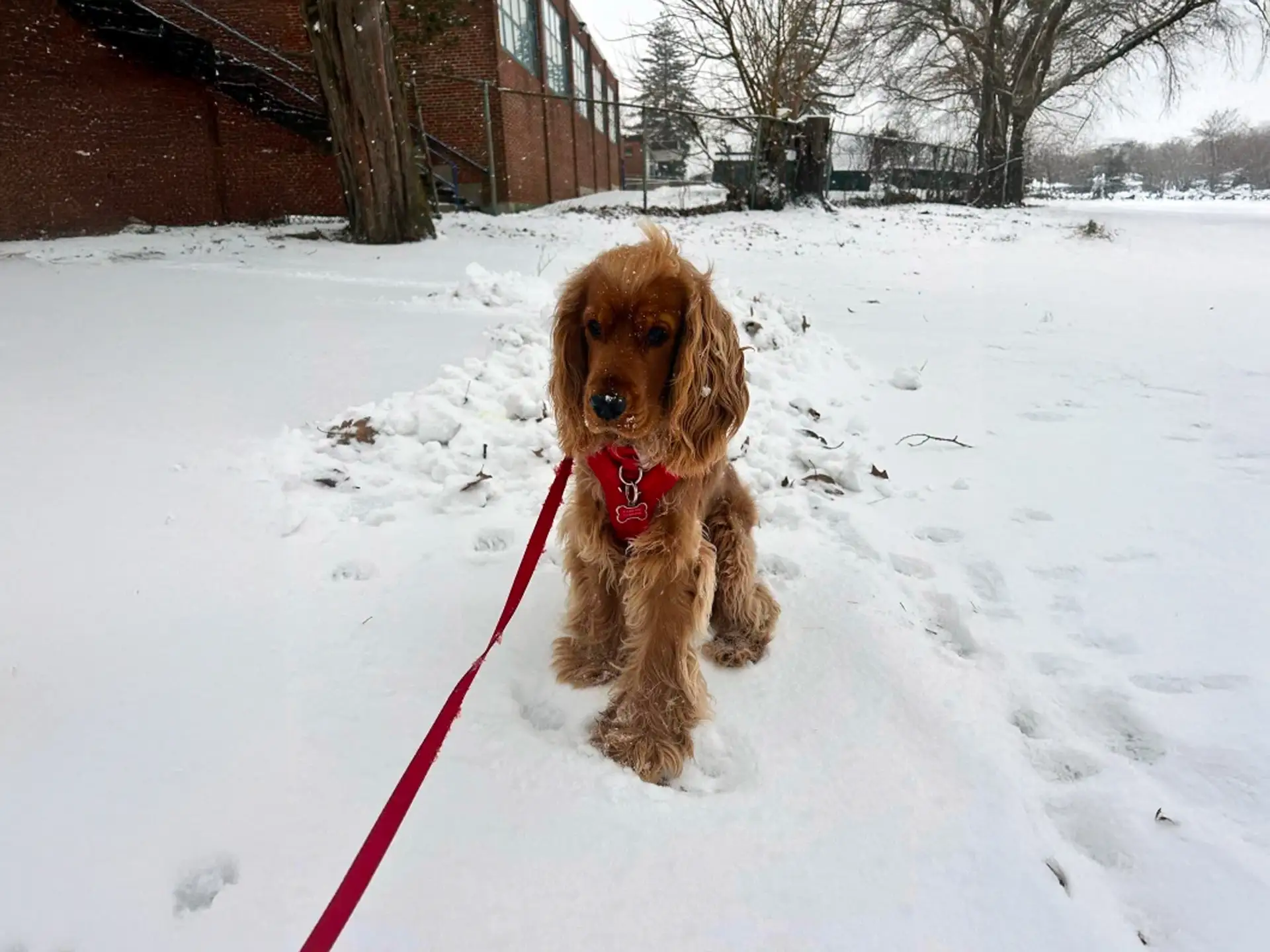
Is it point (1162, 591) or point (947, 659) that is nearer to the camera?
point (947, 659)

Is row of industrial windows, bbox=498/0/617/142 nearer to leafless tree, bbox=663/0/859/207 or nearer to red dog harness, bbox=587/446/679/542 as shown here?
leafless tree, bbox=663/0/859/207

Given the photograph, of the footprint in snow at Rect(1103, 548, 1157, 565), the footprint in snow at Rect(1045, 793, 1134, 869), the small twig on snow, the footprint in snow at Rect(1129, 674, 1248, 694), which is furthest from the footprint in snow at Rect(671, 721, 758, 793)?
the small twig on snow

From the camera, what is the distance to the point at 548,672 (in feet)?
7.95

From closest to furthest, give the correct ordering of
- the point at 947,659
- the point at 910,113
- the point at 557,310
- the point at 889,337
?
the point at 557,310
the point at 947,659
the point at 889,337
the point at 910,113

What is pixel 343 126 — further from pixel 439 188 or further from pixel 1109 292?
pixel 1109 292

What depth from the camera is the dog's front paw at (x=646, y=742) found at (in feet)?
6.57

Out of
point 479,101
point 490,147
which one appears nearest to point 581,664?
point 490,147

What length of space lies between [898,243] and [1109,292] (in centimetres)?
477

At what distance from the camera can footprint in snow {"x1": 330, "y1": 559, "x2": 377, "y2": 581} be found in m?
2.69

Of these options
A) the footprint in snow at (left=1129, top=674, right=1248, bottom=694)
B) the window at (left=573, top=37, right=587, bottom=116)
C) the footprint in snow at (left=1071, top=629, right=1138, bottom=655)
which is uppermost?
the window at (left=573, top=37, right=587, bottom=116)

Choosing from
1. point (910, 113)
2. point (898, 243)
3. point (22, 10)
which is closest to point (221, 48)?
point (22, 10)

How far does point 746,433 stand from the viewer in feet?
14.1

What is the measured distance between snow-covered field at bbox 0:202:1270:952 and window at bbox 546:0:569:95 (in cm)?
2238

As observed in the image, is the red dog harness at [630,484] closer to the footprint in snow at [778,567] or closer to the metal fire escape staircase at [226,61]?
the footprint in snow at [778,567]
